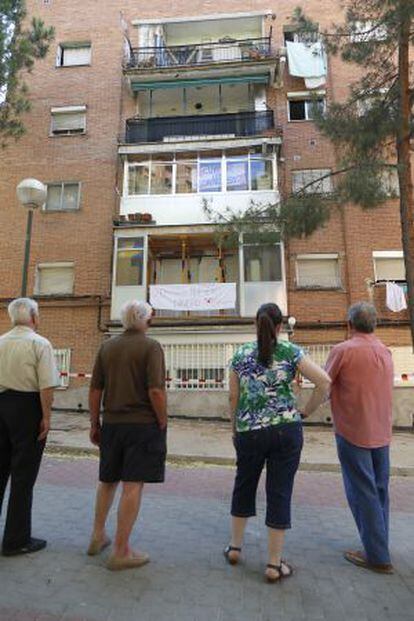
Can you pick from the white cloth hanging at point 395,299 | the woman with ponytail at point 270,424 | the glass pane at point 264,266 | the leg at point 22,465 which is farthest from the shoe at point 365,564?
the white cloth hanging at point 395,299

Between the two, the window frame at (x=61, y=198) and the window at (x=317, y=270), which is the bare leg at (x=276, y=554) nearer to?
the window at (x=317, y=270)

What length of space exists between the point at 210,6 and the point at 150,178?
8.69 m

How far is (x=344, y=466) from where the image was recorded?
3.78m

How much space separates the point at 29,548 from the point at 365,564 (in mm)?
2458

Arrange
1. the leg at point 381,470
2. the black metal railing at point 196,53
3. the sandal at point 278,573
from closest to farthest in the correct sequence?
the sandal at point 278,573 → the leg at point 381,470 → the black metal railing at point 196,53

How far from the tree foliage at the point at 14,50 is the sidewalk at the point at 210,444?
27.5ft

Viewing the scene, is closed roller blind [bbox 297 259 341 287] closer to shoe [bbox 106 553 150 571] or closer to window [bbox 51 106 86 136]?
window [bbox 51 106 86 136]

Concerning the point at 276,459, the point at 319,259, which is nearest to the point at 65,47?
the point at 319,259

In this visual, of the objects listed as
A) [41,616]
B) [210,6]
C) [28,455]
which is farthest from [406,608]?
[210,6]

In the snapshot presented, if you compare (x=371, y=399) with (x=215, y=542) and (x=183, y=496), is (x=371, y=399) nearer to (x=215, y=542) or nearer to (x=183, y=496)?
(x=215, y=542)

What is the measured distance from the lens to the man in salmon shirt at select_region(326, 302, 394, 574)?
11.7 ft

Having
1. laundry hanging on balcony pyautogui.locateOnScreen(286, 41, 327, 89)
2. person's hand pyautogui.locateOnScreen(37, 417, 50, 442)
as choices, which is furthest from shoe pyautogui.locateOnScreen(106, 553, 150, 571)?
laundry hanging on balcony pyautogui.locateOnScreen(286, 41, 327, 89)

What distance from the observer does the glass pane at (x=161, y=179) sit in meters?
18.1

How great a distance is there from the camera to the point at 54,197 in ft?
62.6
